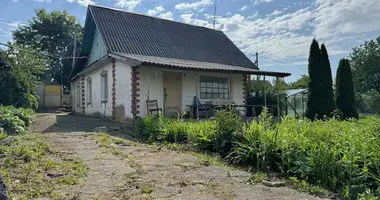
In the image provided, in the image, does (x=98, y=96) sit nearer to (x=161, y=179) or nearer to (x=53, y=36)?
(x=161, y=179)

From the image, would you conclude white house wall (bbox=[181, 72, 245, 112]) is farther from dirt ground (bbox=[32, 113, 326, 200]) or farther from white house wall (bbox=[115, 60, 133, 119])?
dirt ground (bbox=[32, 113, 326, 200])

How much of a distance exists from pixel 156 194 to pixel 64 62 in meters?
33.8

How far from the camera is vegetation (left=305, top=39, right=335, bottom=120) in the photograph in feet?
46.3

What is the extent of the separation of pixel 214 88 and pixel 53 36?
27782 mm

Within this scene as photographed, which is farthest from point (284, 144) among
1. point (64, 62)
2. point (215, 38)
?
point (64, 62)

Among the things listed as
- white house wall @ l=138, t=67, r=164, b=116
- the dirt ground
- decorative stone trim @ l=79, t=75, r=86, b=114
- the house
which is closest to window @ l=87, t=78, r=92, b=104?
the house

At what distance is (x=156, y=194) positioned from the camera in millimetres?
3348

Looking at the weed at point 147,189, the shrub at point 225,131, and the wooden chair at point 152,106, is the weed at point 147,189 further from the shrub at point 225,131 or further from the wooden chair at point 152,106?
the wooden chair at point 152,106

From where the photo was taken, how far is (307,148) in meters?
4.32

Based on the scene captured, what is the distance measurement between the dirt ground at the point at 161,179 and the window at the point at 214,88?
332 inches

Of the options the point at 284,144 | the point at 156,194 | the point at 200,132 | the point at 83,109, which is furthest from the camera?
the point at 83,109

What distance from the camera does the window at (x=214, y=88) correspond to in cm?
1421

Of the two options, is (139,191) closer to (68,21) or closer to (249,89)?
(249,89)

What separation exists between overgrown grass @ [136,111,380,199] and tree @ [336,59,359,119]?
41.8 ft
